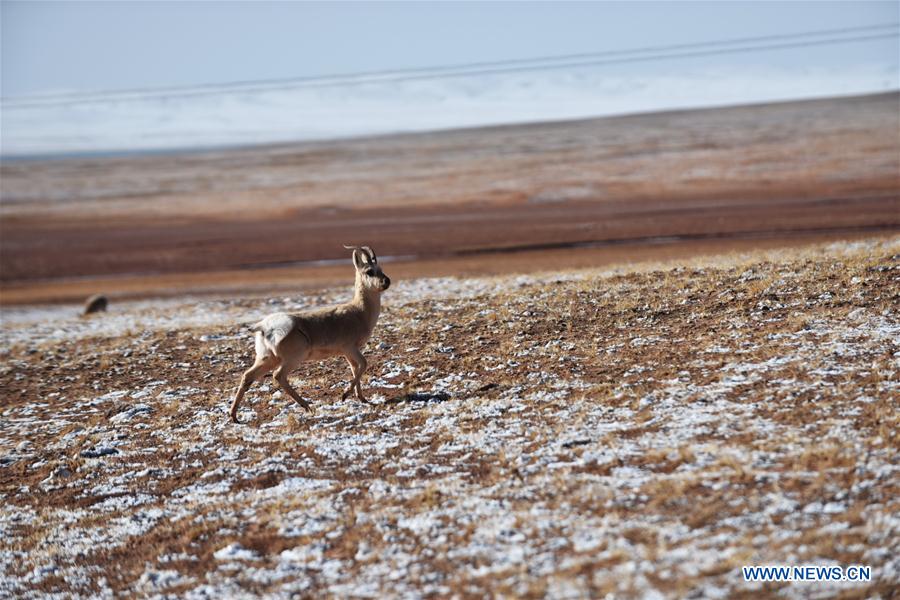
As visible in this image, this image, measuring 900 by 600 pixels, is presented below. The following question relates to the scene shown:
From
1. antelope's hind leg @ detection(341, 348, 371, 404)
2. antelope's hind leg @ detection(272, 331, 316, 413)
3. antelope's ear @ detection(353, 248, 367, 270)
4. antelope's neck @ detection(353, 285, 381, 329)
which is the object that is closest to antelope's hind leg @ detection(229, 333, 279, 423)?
antelope's hind leg @ detection(272, 331, 316, 413)

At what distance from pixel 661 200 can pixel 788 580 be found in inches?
2523

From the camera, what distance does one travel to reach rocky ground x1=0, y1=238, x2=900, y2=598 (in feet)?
26.0

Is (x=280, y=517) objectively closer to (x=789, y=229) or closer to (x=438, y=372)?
(x=438, y=372)

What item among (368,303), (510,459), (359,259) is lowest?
(510,459)

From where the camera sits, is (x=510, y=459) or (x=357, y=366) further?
(x=357, y=366)

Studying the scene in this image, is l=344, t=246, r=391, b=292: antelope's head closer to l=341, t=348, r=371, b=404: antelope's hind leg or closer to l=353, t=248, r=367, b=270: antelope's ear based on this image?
l=353, t=248, r=367, b=270: antelope's ear

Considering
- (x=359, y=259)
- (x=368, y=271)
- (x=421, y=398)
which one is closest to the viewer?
(x=421, y=398)

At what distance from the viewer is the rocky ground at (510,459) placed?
7934 mm

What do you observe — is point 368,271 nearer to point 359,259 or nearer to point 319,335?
point 359,259

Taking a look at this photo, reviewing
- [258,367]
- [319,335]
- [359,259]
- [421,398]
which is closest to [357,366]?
[319,335]

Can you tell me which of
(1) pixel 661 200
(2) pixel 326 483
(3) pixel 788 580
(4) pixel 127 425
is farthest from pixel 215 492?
(1) pixel 661 200

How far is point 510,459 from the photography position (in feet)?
33.7

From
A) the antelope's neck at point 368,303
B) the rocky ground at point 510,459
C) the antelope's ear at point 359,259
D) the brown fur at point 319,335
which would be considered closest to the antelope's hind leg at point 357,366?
the brown fur at point 319,335

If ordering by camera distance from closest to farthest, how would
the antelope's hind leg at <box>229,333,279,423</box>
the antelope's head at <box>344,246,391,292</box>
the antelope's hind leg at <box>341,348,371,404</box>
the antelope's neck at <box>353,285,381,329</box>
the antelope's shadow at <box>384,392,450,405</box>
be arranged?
the antelope's hind leg at <box>229,333,279,423</box> → the antelope's shadow at <box>384,392,450,405</box> → the antelope's hind leg at <box>341,348,371,404</box> → the antelope's head at <box>344,246,391,292</box> → the antelope's neck at <box>353,285,381,329</box>
